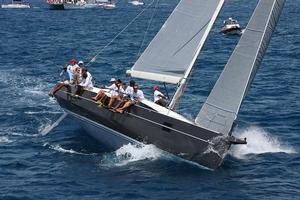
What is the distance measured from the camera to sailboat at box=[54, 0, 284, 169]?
24.2 meters

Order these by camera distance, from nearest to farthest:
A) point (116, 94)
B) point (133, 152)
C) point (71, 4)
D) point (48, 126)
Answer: point (133, 152) < point (116, 94) < point (48, 126) < point (71, 4)

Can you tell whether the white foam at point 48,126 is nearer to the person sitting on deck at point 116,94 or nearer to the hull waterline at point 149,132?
the hull waterline at point 149,132

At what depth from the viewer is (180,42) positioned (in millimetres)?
26766

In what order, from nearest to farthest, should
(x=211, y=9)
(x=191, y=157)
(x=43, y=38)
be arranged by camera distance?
(x=191, y=157) → (x=211, y=9) → (x=43, y=38)

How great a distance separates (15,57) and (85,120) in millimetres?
28061

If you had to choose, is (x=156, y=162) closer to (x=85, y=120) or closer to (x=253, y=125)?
(x=85, y=120)

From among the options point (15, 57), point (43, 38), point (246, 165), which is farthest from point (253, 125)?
point (43, 38)

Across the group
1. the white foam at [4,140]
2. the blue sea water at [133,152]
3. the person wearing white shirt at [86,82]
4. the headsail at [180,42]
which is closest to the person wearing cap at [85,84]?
the person wearing white shirt at [86,82]

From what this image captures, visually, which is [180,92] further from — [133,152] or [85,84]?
[85,84]

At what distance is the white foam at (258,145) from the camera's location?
1050 inches

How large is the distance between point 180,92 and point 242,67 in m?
3.81

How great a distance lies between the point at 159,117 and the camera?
25.3m

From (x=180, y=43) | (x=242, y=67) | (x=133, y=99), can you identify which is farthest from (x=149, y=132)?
(x=242, y=67)

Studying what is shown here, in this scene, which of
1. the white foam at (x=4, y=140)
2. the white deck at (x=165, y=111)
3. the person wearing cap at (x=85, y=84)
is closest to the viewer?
the white deck at (x=165, y=111)
